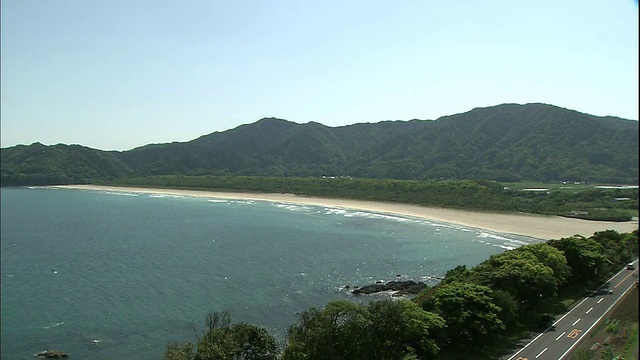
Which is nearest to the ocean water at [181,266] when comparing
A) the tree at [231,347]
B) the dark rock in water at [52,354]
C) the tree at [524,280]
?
the dark rock in water at [52,354]

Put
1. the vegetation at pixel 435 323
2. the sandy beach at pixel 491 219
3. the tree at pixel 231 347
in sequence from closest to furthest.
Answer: the tree at pixel 231 347 → the vegetation at pixel 435 323 → the sandy beach at pixel 491 219

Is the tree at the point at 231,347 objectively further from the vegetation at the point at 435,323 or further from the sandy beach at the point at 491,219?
the sandy beach at the point at 491,219

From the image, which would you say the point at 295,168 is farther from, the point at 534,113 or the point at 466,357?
the point at 466,357

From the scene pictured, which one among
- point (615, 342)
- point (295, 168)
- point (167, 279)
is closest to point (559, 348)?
point (615, 342)

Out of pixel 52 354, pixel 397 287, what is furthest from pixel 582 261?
pixel 52 354

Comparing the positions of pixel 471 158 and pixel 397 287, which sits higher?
pixel 471 158

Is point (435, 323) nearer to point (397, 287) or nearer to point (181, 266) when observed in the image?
point (397, 287)
